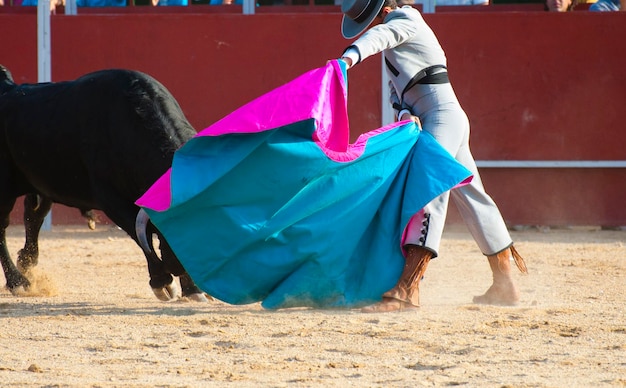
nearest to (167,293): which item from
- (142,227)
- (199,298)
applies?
(199,298)

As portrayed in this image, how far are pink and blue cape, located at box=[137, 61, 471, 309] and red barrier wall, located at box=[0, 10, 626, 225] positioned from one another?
150 inches

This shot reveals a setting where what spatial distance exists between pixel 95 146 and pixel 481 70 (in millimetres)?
3987

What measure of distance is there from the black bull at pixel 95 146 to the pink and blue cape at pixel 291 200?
335 millimetres

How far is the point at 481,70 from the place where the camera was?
7980 millimetres

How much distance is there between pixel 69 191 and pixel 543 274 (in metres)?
2.59

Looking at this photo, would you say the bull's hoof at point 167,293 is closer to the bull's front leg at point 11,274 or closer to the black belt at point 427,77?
the bull's front leg at point 11,274

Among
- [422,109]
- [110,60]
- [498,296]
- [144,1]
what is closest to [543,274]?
[498,296]

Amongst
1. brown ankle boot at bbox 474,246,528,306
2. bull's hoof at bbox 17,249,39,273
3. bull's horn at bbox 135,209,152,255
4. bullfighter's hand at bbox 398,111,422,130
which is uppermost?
bullfighter's hand at bbox 398,111,422,130

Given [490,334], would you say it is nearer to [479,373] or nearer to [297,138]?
[479,373]

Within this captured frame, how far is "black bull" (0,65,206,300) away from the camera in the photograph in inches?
180

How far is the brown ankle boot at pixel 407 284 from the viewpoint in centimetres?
413

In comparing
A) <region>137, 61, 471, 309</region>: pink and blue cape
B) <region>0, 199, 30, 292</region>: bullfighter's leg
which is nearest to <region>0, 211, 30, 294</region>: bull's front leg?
<region>0, 199, 30, 292</region>: bullfighter's leg

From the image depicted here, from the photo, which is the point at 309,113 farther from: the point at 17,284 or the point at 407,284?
the point at 17,284

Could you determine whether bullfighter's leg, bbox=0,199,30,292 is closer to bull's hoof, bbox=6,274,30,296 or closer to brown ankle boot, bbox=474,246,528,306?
bull's hoof, bbox=6,274,30,296
